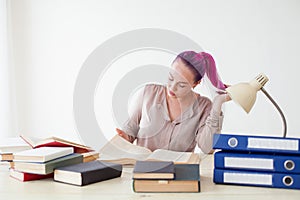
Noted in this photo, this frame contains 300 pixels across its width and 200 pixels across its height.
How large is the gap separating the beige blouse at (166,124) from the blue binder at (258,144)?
0.65 metres

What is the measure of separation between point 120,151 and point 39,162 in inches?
16.3

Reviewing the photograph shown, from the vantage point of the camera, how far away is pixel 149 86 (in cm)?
190

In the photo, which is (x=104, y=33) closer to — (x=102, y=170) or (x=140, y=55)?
(x=140, y=55)

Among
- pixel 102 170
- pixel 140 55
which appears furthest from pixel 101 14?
pixel 102 170

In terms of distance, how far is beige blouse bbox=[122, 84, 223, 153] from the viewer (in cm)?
188

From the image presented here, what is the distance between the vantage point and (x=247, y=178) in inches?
46.0

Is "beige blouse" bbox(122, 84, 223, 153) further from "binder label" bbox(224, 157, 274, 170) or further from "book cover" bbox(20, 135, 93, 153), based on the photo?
"binder label" bbox(224, 157, 274, 170)

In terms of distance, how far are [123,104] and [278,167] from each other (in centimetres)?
66

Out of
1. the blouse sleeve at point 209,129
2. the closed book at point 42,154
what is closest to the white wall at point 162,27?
the blouse sleeve at point 209,129

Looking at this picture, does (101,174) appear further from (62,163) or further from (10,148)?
(10,148)

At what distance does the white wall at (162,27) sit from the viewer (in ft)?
10.8

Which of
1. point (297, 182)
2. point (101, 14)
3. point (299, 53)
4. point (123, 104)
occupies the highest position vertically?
point (101, 14)

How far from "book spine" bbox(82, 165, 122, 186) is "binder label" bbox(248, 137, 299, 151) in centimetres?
42

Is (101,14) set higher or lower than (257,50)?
higher
